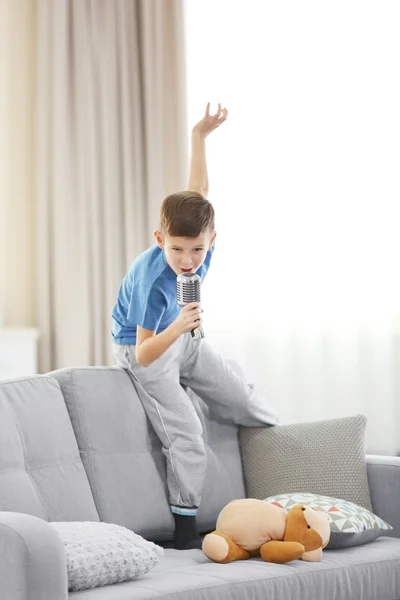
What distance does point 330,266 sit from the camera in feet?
14.2

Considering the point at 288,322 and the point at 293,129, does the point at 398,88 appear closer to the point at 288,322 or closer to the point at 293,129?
the point at 293,129

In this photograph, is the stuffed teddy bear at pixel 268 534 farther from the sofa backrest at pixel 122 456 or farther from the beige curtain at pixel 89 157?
the beige curtain at pixel 89 157

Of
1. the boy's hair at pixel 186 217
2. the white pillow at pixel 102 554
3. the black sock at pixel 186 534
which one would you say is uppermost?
the boy's hair at pixel 186 217

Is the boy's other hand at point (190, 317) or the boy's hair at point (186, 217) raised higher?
the boy's hair at point (186, 217)

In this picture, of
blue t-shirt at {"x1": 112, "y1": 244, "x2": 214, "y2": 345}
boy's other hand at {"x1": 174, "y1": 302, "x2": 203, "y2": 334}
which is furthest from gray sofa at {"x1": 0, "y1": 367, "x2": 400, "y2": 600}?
boy's other hand at {"x1": 174, "y1": 302, "x2": 203, "y2": 334}

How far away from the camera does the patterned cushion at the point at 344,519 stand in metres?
2.26

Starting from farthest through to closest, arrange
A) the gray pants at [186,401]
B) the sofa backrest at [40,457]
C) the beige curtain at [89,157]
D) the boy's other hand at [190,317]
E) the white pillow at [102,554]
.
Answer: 1. the beige curtain at [89,157]
2. the gray pants at [186,401]
3. the boy's other hand at [190,317]
4. the sofa backrest at [40,457]
5. the white pillow at [102,554]

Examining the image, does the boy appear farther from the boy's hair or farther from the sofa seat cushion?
the sofa seat cushion

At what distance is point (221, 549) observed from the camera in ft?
6.93

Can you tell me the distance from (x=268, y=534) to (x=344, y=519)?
22 centimetres

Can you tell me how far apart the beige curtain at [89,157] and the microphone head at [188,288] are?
2.52 m

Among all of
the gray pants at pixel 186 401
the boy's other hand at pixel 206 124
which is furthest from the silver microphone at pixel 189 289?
the boy's other hand at pixel 206 124

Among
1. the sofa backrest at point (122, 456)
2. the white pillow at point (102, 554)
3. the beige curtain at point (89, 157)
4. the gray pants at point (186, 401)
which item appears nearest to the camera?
the white pillow at point (102, 554)

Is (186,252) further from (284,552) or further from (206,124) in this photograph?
(284,552)
